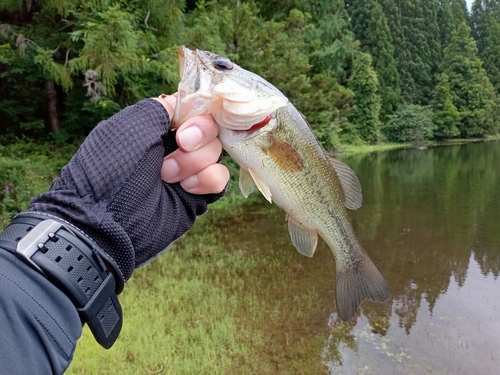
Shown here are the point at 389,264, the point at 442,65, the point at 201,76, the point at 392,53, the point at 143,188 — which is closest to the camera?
the point at 143,188

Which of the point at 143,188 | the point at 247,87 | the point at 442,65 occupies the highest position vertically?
the point at 247,87

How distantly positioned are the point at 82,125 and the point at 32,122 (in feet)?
4.85

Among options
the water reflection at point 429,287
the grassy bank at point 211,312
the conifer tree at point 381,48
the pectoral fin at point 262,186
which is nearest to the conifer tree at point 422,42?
the conifer tree at point 381,48

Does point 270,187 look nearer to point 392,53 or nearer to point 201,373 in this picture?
point 201,373

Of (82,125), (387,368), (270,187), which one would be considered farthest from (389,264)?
(82,125)

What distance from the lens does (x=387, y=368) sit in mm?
5531

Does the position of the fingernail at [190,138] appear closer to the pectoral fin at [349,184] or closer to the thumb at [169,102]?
the thumb at [169,102]

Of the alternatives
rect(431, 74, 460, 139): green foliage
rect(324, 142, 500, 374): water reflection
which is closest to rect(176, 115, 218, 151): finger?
rect(324, 142, 500, 374): water reflection

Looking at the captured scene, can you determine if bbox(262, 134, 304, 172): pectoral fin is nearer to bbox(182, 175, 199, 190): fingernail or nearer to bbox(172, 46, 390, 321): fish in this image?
bbox(172, 46, 390, 321): fish

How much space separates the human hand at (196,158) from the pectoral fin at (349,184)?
0.79m

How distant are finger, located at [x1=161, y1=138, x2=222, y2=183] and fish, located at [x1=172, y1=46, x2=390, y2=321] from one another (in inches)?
5.6

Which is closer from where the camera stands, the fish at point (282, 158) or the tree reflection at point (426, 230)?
the fish at point (282, 158)

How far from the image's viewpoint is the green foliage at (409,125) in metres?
44.1

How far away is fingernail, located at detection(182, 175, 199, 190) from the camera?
1.85 meters
